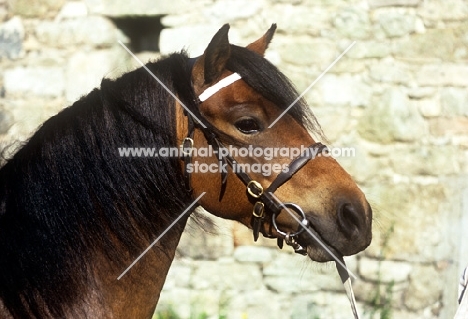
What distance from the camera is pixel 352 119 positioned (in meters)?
4.38

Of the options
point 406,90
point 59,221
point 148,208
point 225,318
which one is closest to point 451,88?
point 406,90

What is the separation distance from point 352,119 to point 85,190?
9.04 feet

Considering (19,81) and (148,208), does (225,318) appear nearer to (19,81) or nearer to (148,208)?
(19,81)

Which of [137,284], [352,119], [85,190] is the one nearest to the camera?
[85,190]

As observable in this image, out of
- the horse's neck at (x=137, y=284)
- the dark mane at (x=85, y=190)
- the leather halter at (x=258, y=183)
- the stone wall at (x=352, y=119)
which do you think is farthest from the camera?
the stone wall at (x=352, y=119)

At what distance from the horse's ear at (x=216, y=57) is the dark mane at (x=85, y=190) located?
0.08 meters

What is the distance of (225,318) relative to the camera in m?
4.53

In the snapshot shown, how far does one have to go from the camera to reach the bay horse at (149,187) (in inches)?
75.7

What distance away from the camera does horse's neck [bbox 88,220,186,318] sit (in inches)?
79.0

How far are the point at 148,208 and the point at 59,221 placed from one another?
29 cm
